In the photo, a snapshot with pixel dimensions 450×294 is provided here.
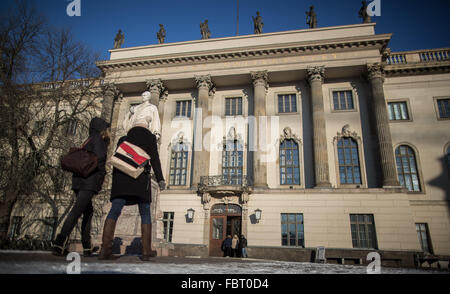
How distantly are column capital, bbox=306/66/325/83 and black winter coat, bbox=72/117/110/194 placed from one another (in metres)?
22.5

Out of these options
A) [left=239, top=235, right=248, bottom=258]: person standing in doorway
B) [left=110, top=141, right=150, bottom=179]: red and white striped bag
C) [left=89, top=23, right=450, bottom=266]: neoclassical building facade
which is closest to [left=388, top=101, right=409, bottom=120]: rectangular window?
[left=89, top=23, right=450, bottom=266]: neoclassical building facade

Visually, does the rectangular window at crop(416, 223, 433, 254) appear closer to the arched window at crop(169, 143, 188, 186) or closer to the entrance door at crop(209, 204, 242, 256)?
the entrance door at crop(209, 204, 242, 256)

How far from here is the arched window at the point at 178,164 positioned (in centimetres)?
2562

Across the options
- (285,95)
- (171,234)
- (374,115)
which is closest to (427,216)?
(374,115)

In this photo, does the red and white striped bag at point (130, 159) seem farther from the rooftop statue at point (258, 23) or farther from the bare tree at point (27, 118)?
the rooftop statue at point (258, 23)

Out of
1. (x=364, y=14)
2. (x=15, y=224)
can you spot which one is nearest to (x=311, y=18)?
(x=364, y=14)

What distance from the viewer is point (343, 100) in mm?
25391

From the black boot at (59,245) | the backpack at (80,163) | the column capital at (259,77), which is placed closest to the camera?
the black boot at (59,245)

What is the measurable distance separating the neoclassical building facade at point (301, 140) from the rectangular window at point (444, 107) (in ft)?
0.28

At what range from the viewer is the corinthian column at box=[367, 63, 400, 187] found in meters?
21.0

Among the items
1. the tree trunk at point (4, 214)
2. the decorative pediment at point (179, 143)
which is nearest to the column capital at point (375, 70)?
the decorative pediment at point (179, 143)

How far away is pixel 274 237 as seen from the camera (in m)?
20.8

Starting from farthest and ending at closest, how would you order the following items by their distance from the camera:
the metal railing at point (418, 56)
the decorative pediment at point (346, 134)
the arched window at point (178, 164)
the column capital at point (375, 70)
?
the arched window at point (178, 164)
the metal railing at point (418, 56)
the decorative pediment at point (346, 134)
the column capital at point (375, 70)

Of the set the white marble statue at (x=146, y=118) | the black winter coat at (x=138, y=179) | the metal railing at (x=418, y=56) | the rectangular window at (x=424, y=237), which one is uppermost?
the metal railing at (x=418, y=56)
